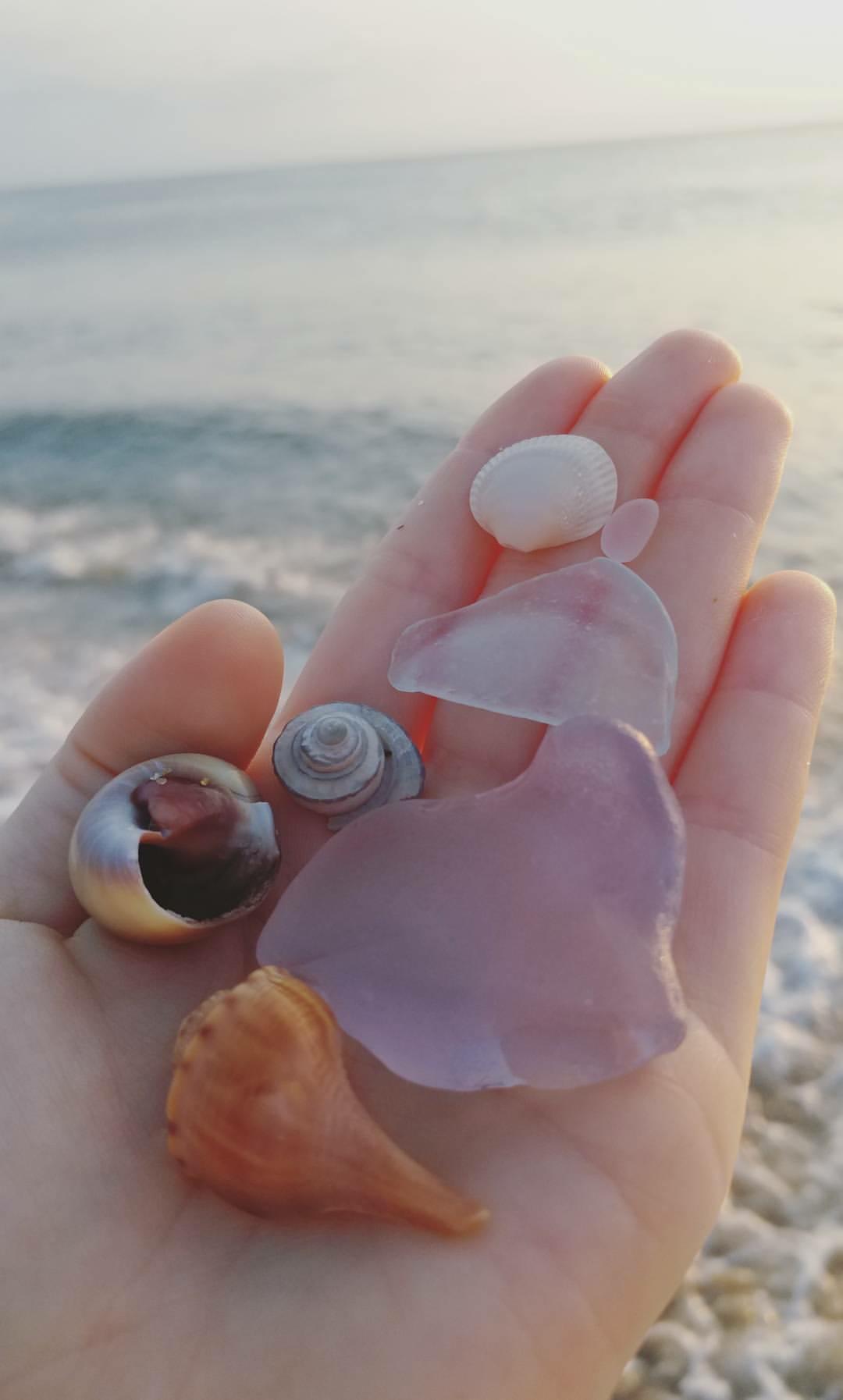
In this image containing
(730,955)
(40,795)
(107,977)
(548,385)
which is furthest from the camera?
(548,385)

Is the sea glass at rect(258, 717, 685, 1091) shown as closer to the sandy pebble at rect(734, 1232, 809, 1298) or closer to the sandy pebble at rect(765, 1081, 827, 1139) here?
the sandy pebble at rect(734, 1232, 809, 1298)

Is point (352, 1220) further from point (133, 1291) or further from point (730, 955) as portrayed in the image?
point (730, 955)

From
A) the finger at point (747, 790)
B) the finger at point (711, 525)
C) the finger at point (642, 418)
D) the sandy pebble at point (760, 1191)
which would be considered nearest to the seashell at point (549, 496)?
the finger at point (642, 418)

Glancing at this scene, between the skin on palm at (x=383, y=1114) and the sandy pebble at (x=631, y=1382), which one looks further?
the sandy pebble at (x=631, y=1382)

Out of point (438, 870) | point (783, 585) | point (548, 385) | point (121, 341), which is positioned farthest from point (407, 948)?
point (121, 341)

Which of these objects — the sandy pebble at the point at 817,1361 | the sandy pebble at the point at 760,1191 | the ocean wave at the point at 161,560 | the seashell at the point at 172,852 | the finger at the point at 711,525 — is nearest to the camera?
the seashell at the point at 172,852

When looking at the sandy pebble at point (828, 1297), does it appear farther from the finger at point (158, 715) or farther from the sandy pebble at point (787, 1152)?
the finger at point (158, 715)
